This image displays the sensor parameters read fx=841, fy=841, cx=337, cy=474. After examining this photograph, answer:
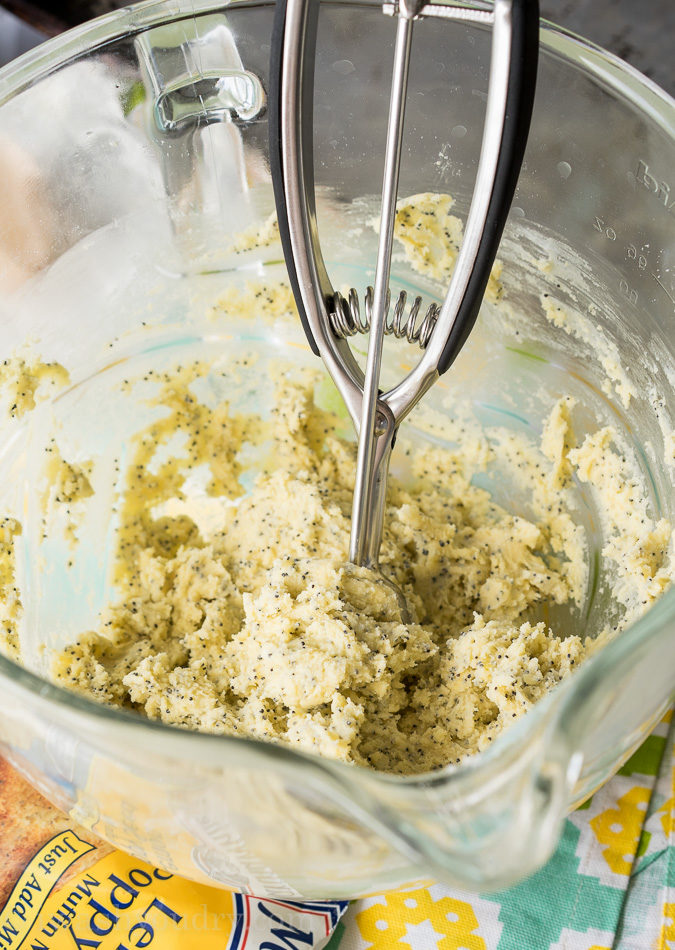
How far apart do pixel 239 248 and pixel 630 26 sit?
1.01m

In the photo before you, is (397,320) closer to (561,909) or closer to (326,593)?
(326,593)

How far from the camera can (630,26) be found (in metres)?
1.52

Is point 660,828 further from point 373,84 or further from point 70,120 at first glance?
point 70,120

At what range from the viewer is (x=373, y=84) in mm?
852

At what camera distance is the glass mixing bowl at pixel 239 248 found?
66 centimetres

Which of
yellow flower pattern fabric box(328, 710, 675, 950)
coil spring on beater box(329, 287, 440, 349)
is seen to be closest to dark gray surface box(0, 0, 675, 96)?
coil spring on beater box(329, 287, 440, 349)

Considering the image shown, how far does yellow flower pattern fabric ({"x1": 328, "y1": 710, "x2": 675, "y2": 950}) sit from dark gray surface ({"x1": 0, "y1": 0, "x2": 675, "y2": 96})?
4.10 ft

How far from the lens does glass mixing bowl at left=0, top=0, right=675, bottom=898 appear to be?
0.66m

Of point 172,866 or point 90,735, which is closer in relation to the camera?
point 90,735

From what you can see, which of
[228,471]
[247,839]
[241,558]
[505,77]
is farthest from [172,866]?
[505,77]

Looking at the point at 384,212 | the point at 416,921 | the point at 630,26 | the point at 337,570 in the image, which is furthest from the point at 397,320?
the point at 630,26

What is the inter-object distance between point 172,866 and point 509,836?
1.16 ft

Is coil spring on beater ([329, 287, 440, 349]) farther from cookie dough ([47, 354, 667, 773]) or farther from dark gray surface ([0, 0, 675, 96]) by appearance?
dark gray surface ([0, 0, 675, 96])

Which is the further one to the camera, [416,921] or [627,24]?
[627,24]
